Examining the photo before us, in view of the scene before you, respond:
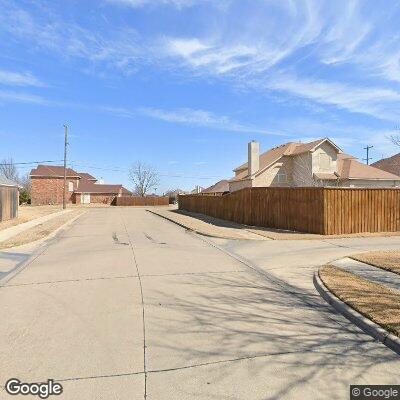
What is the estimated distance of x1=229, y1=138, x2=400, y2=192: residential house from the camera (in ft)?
118

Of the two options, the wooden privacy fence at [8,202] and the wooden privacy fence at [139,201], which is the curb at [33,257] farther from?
the wooden privacy fence at [139,201]

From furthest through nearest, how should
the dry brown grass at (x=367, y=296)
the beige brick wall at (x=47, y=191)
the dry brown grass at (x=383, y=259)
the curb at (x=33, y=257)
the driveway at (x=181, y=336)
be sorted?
the beige brick wall at (x=47, y=191) < the dry brown grass at (x=383, y=259) < the curb at (x=33, y=257) < the dry brown grass at (x=367, y=296) < the driveway at (x=181, y=336)

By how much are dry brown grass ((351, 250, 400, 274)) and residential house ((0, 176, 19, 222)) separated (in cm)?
2248

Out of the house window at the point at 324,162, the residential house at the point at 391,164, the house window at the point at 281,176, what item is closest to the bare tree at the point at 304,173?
the house window at the point at 281,176

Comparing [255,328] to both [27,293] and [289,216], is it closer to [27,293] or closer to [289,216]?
[27,293]

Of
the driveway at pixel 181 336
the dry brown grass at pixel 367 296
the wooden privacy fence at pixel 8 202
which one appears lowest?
the driveway at pixel 181 336

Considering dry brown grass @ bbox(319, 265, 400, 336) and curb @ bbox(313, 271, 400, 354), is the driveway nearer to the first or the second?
curb @ bbox(313, 271, 400, 354)

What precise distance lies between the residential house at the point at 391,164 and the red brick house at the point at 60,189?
47679 mm

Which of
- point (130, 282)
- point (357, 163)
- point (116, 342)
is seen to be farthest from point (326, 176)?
point (116, 342)

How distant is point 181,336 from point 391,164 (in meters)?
63.4

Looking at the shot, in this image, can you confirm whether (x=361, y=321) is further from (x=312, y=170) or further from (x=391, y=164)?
(x=391, y=164)

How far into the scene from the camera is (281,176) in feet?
128

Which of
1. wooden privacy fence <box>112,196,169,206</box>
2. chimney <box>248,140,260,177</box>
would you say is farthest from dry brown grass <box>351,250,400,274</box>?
wooden privacy fence <box>112,196,169,206</box>

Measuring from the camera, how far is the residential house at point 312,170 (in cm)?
3591
